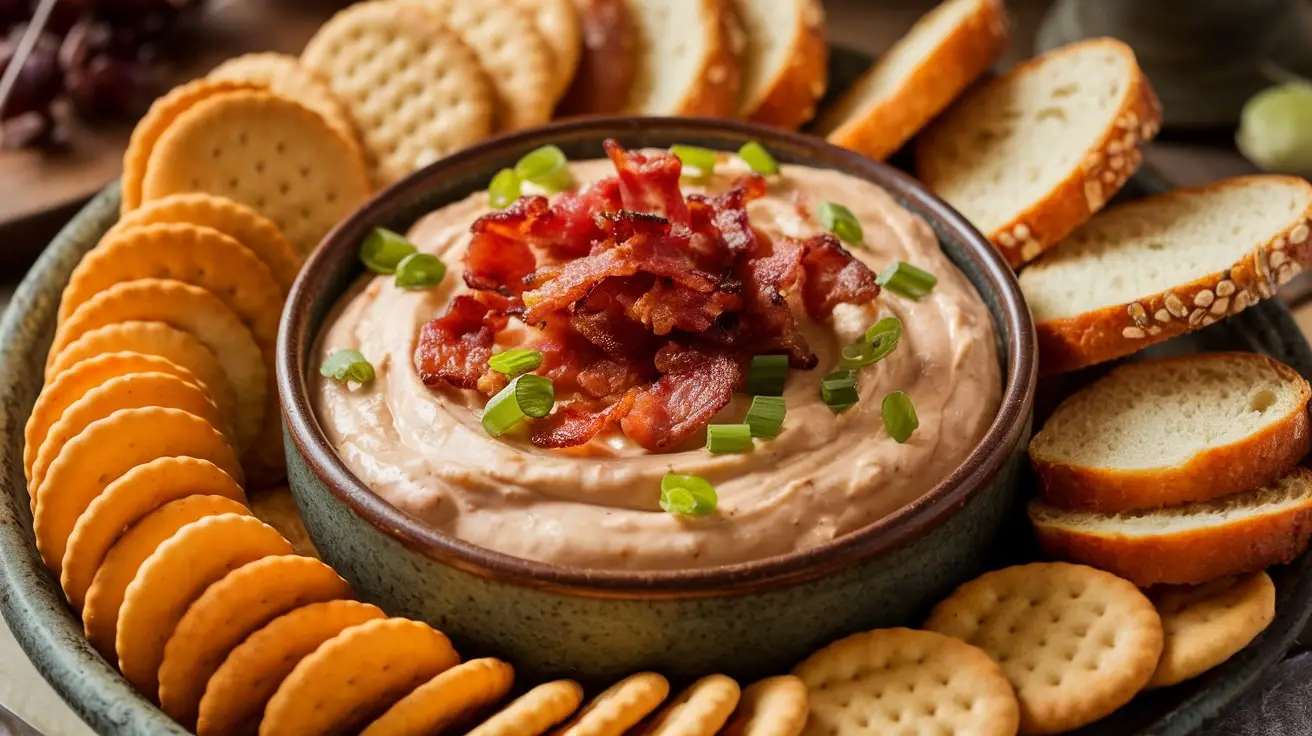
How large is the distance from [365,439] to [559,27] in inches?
82.1

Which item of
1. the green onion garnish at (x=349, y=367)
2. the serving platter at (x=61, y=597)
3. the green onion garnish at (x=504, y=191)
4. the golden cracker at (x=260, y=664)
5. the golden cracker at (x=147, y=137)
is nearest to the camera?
the golden cracker at (x=260, y=664)

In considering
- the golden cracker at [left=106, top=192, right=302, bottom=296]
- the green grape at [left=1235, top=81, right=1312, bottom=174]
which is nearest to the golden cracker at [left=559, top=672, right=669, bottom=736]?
the golden cracker at [left=106, top=192, right=302, bottom=296]

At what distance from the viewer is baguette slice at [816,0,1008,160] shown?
15.6 feet

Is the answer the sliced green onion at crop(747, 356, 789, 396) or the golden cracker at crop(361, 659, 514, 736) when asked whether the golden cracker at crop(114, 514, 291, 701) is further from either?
the sliced green onion at crop(747, 356, 789, 396)

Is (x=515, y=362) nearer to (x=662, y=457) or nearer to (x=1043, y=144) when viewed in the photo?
(x=662, y=457)

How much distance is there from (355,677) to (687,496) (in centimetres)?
84

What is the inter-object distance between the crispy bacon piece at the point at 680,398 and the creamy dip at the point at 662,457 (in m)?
0.05

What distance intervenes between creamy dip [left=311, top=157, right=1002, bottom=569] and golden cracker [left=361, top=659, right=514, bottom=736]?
0.29 m

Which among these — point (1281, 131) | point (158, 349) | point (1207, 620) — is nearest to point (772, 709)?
point (1207, 620)

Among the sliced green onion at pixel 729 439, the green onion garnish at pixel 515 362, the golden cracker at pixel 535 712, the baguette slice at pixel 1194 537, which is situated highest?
the green onion garnish at pixel 515 362

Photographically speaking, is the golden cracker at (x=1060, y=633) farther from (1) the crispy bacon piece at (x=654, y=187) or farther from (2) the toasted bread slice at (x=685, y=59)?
(2) the toasted bread slice at (x=685, y=59)

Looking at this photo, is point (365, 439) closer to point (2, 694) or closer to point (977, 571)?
point (2, 694)

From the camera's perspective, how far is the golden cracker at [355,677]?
303cm

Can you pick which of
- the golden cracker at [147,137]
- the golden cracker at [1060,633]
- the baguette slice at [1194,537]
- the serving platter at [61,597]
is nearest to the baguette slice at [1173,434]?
the baguette slice at [1194,537]
